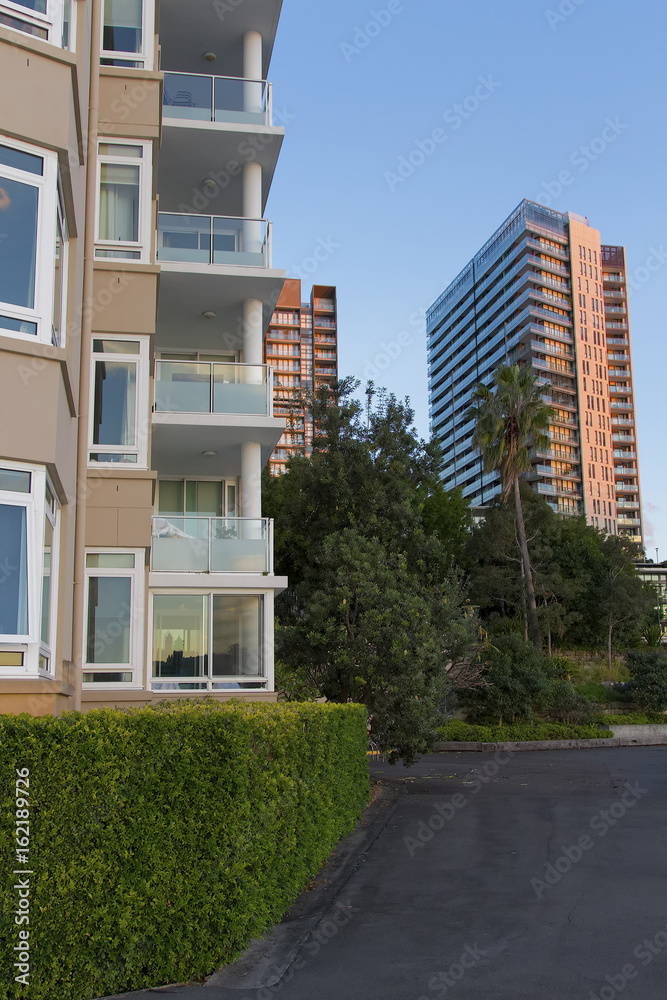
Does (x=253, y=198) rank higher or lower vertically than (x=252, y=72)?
lower

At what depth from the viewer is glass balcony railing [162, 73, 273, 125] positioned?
1925 cm

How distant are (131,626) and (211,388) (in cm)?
555

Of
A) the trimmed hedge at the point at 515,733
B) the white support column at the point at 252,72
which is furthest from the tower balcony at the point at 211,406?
the trimmed hedge at the point at 515,733

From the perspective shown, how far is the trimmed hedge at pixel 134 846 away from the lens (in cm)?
566

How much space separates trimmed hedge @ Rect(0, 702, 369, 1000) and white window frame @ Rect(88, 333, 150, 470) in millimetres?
8610

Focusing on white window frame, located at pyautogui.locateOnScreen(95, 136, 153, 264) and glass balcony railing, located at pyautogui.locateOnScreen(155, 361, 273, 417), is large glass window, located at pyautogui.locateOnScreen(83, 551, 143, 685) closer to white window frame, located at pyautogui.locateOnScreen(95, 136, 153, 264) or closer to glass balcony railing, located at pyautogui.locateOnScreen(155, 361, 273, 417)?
glass balcony railing, located at pyautogui.locateOnScreen(155, 361, 273, 417)

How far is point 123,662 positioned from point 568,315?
126634 mm

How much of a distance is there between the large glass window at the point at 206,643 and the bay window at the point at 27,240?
8.87 metres

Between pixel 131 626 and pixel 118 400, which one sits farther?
pixel 118 400

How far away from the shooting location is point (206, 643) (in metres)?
17.0

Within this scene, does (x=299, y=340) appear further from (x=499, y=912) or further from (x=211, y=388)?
(x=499, y=912)

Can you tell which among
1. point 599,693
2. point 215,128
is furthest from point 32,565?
point 599,693

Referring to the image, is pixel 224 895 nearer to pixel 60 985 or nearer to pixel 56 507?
pixel 60 985

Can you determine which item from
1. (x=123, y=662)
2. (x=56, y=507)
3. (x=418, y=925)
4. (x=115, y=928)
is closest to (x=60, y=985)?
(x=115, y=928)
